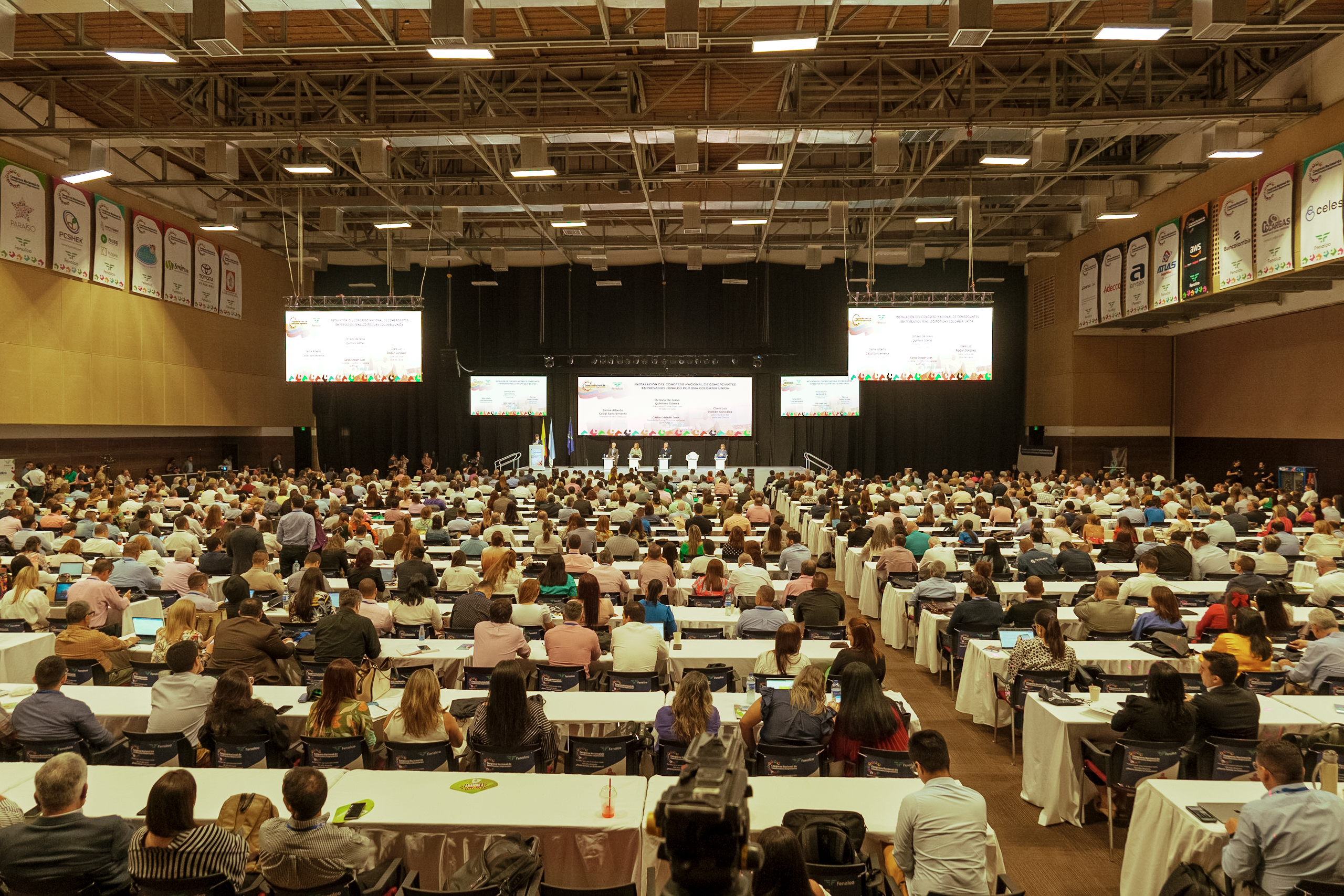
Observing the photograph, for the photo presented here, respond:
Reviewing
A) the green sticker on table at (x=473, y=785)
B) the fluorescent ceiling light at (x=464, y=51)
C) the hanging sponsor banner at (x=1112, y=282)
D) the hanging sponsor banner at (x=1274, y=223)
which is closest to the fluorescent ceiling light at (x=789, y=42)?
the fluorescent ceiling light at (x=464, y=51)

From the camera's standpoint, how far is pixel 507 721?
4.64 m

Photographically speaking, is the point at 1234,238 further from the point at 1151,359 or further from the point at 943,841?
the point at 943,841

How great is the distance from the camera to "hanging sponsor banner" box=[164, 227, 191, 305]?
854 inches

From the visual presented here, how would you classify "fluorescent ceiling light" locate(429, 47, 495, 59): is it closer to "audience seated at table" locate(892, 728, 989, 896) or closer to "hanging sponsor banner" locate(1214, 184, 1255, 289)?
"audience seated at table" locate(892, 728, 989, 896)

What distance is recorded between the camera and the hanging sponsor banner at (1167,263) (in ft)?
58.5

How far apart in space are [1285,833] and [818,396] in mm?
23174

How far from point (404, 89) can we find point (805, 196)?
33.9 feet

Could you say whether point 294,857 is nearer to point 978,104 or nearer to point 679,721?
point 679,721

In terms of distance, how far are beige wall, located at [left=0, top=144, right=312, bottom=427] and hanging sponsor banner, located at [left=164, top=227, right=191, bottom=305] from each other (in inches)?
10.2

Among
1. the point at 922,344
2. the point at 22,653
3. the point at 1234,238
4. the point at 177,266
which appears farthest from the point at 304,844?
the point at 177,266

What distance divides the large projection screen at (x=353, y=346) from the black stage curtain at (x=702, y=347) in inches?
294

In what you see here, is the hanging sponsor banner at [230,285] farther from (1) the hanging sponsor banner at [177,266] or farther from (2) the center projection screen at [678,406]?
(2) the center projection screen at [678,406]

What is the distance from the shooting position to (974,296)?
19844 mm

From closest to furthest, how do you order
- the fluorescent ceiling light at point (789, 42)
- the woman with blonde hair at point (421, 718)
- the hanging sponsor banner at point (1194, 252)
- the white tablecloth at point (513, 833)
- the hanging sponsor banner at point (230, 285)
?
1. the white tablecloth at point (513, 833)
2. the woman with blonde hair at point (421, 718)
3. the fluorescent ceiling light at point (789, 42)
4. the hanging sponsor banner at point (1194, 252)
5. the hanging sponsor banner at point (230, 285)
